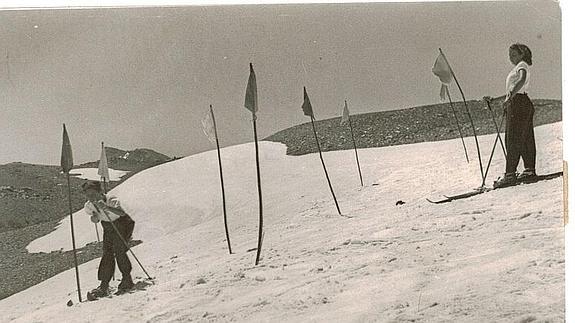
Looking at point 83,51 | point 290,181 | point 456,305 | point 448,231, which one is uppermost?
point 83,51

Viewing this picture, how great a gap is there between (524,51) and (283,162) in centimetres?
68

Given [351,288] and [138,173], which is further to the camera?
[351,288]

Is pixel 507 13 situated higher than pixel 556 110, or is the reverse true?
pixel 507 13

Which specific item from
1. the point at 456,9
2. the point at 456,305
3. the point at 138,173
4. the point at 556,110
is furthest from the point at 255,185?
the point at 556,110

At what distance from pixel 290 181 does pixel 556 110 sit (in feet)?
2.39

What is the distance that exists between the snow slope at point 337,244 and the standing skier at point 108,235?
0.02 m

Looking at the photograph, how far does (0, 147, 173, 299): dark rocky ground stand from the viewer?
4.59 feet

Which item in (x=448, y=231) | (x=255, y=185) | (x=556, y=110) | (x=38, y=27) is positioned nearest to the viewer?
(x=38, y=27)

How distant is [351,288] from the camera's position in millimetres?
1600

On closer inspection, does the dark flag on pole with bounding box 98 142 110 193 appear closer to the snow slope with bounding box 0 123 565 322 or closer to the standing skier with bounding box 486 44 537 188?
the snow slope with bounding box 0 123 565 322

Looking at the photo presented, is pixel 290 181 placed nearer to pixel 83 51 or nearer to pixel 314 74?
pixel 314 74

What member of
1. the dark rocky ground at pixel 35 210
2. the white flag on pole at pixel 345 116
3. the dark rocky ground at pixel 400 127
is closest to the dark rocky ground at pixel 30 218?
the dark rocky ground at pixel 35 210

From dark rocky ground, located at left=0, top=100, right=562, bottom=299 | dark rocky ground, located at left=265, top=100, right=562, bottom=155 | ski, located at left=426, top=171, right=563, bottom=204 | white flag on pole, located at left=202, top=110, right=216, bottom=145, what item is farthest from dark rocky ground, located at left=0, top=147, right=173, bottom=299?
ski, located at left=426, top=171, right=563, bottom=204

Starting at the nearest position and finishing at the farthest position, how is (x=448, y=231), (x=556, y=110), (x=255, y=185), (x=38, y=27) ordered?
(x=38, y=27)
(x=255, y=185)
(x=448, y=231)
(x=556, y=110)
